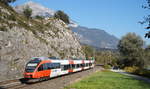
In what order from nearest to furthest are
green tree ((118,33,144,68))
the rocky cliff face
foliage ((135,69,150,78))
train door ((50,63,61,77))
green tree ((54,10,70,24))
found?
the rocky cliff face < train door ((50,63,61,77)) < foliage ((135,69,150,78)) < green tree ((118,33,144,68)) < green tree ((54,10,70,24))

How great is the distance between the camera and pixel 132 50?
72125mm

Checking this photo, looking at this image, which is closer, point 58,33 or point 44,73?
point 44,73

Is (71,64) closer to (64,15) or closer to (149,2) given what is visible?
(149,2)

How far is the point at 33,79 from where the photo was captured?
26.8 m

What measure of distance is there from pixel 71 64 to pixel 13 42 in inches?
561

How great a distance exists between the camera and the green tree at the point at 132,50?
234ft

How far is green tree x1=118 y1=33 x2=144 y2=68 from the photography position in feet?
234

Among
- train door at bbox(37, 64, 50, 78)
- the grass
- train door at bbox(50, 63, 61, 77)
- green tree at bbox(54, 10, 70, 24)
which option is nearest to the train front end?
train door at bbox(37, 64, 50, 78)

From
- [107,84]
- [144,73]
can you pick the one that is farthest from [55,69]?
[144,73]

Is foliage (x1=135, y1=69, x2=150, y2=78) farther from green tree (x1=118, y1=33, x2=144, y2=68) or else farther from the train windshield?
the train windshield

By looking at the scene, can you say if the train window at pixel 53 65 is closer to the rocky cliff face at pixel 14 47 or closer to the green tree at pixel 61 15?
the rocky cliff face at pixel 14 47

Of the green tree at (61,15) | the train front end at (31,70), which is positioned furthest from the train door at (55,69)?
the green tree at (61,15)

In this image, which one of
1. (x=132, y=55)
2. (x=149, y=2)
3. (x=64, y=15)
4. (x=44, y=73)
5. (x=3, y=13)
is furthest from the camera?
(x=64, y=15)

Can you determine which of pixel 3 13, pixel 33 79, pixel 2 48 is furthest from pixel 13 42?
pixel 33 79
